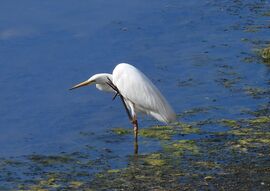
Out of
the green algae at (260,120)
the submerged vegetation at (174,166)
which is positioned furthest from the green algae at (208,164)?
the green algae at (260,120)

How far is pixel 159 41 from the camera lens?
48.8 ft

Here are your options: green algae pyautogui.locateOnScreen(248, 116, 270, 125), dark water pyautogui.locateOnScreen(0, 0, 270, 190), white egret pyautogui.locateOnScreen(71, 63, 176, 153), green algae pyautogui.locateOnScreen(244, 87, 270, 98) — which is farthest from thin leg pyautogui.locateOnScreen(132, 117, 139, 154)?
green algae pyautogui.locateOnScreen(244, 87, 270, 98)

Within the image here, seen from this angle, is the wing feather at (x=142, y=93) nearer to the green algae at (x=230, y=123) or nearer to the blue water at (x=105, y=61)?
the blue water at (x=105, y=61)

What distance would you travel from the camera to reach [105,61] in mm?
13695

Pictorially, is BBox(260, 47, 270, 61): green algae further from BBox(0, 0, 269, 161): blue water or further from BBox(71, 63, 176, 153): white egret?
BBox(71, 63, 176, 153): white egret

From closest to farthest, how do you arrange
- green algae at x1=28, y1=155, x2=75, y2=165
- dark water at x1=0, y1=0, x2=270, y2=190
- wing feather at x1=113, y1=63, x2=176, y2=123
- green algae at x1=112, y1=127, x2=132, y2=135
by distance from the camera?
dark water at x1=0, y1=0, x2=270, y2=190 → green algae at x1=28, y1=155, x2=75, y2=165 → wing feather at x1=113, y1=63, x2=176, y2=123 → green algae at x1=112, y1=127, x2=132, y2=135

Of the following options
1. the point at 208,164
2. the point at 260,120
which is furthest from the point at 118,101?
the point at 208,164

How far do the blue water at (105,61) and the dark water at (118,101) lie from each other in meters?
0.02

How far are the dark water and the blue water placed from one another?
0.06 feet

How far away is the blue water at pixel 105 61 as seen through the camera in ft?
36.1

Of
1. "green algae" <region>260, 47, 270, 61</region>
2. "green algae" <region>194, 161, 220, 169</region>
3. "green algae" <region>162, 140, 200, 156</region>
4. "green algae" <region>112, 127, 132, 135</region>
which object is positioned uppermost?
"green algae" <region>260, 47, 270, 61</region>

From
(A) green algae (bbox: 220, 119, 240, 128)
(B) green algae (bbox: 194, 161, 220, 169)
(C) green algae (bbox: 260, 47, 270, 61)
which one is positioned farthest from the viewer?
(C) green algae (bbox: 260, 47, 270, 61)

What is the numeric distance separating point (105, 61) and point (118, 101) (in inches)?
71.0

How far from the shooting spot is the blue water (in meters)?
11.0
